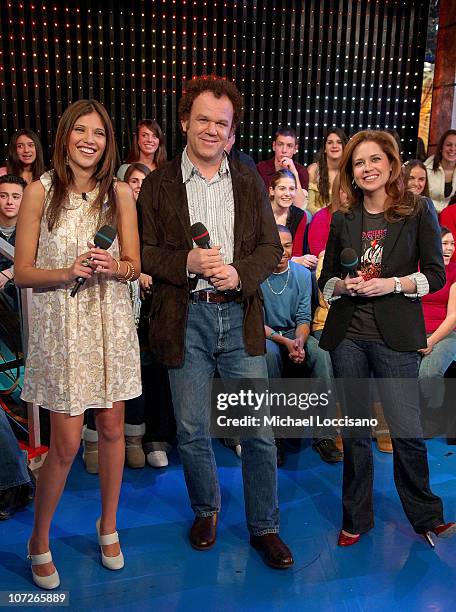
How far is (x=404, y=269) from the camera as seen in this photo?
2371 mm

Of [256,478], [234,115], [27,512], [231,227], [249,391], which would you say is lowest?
[27,512]

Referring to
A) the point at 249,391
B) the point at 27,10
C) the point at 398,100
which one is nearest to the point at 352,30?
the point at 398,100

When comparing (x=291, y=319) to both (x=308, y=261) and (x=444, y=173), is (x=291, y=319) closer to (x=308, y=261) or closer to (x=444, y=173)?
(x=308, y=261)

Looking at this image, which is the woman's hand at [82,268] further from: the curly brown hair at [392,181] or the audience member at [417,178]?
the audience member at [417,178]

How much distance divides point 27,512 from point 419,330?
73.6 inches

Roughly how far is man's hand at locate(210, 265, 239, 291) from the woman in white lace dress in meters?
0.29

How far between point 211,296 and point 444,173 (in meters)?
3.61

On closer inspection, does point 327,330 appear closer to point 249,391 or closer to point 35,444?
point 249,391

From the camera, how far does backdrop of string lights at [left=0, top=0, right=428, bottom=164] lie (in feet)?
21.8

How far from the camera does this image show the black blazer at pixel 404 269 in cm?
232

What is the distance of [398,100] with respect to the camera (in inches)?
304

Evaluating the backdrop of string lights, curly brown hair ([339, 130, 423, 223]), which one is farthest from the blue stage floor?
the backdrop of string lights

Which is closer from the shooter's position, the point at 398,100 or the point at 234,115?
the point at 234,115

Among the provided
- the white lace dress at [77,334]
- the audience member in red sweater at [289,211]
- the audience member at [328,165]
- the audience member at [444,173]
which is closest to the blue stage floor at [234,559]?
the white lace dress at [77,334]
